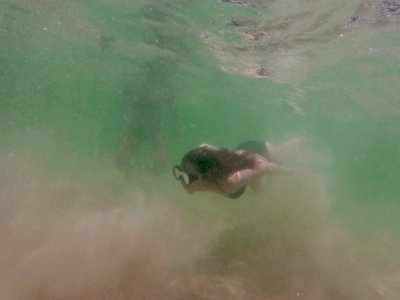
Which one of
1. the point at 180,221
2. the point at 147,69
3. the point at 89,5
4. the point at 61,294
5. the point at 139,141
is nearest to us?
the point at 61,294

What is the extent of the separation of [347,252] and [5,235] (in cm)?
1245

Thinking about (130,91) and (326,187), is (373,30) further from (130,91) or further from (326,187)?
(130,91)

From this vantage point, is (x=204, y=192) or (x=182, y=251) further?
(x=204, y=192)

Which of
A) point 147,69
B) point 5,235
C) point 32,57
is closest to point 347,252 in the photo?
point 5,235

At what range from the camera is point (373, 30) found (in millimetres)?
14211

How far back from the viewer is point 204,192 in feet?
39.0

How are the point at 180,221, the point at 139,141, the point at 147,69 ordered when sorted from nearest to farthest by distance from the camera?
the point at 180,221 < the point at 139,141 < the point at 147,69

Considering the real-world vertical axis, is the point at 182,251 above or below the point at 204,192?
below

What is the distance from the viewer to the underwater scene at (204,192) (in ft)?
32.3

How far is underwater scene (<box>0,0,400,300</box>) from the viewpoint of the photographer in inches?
387

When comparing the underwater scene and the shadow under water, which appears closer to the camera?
the shadow under water

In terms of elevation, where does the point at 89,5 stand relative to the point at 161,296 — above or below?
above

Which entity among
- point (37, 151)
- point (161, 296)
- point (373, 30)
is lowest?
point (37, 151)

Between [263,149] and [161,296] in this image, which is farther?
[263,149]
